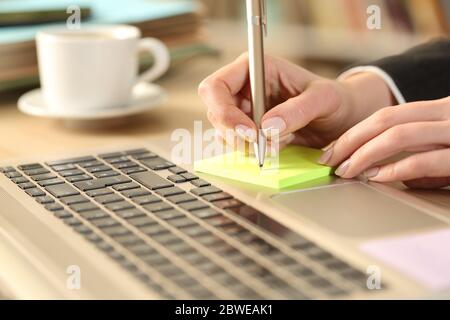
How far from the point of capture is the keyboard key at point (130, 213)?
0.64 meters

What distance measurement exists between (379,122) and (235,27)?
121cm

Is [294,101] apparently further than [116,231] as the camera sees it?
Yes

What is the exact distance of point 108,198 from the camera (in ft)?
2.27

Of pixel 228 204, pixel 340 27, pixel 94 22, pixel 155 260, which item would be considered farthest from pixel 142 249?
pixel 340 27

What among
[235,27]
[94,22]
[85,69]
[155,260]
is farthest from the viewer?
[235,27]

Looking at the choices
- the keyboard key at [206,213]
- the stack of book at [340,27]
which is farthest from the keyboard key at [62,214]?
the stack of book at [340,27]

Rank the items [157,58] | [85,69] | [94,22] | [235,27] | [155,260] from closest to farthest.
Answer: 1. [155,260]
2. [85,69]
3. [157,58]
4. [94,22]
5. [235,27]

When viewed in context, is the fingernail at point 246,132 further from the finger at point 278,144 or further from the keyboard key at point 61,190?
the keyboard key at point 61,190

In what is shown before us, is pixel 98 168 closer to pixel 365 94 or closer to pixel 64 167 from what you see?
pixel 64 167

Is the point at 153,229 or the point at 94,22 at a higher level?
the point at 94,22

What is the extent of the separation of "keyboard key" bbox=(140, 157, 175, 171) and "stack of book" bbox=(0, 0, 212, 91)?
398 millimetres

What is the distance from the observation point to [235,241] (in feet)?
1.93
